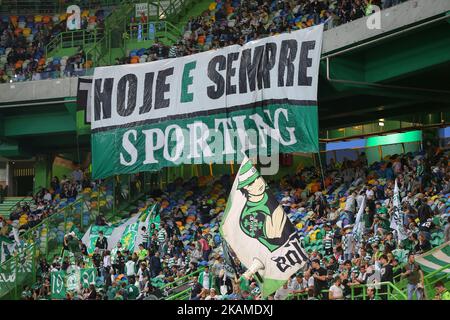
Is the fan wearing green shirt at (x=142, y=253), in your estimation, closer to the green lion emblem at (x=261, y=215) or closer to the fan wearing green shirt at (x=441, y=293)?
the green lion emblem at (x=261, y=215)

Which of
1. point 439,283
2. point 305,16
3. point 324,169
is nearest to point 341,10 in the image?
point 305,16

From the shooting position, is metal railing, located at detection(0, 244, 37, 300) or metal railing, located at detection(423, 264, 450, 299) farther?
metal railing, located at detection(0, 244, 37, 300)

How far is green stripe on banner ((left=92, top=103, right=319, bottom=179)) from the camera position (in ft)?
73.3

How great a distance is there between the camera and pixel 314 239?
2144cm

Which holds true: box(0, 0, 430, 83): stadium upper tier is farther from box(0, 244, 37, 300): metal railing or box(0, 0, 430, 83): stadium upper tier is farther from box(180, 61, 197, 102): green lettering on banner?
box(0, 244, 37, 300): metal railing

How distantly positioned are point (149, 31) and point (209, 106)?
26.8ft

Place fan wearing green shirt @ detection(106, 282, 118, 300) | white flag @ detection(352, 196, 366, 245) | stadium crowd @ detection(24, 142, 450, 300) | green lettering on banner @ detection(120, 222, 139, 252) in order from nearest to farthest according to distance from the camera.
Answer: stadium crowd @ detection(24, 142, 450, 300), white flag @ detection(352, 196, 366, 245), fan wearing green shirt @ detection(106, 282, 118, 300), green lettering on banner @ detection(120, 222, 139, 252)

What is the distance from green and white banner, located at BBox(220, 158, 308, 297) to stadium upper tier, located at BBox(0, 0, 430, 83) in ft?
21.6

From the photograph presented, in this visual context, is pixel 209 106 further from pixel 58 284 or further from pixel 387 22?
pixel 58 284

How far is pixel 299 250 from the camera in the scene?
53.0 ft

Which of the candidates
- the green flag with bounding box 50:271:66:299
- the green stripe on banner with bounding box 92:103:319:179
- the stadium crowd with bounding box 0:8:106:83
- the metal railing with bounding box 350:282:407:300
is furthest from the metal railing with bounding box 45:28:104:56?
the metal railing with bounding box 350:282:407:300

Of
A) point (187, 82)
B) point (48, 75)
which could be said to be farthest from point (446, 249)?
point (48, 75)

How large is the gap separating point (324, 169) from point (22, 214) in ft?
33.8
